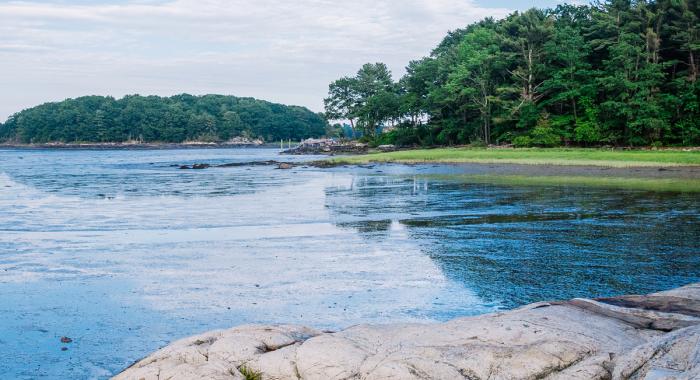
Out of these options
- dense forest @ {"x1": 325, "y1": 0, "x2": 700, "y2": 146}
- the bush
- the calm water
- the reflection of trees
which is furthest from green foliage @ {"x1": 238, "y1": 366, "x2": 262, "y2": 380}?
the bush

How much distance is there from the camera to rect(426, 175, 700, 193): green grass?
94.8 ft

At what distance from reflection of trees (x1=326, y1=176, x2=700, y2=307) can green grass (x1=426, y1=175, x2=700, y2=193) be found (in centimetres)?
252

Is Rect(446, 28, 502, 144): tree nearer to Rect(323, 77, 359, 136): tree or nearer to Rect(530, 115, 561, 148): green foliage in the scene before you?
Rect(530, 115, 561, 148): green foliage

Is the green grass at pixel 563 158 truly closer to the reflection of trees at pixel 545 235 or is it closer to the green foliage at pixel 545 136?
the green foliage at pixel 545 136

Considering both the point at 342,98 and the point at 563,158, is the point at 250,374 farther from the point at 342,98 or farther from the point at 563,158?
the point at 342,98

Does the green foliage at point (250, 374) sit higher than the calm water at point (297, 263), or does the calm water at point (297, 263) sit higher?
the green foliage at point (250, 374)

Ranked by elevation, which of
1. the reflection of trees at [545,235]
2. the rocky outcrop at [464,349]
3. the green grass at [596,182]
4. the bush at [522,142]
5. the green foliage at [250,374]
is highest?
the bush at [522,142]

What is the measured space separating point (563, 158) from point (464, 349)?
145 feet

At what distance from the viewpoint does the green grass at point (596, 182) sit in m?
28.9

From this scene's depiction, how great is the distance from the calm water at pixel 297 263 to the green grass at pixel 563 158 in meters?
18.7

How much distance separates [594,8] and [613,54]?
10919mm

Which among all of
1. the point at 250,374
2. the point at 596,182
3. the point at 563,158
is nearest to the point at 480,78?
the point at 563,158

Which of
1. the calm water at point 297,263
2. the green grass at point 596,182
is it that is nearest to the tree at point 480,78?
the green grass at point 596,182

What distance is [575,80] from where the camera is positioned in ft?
204
